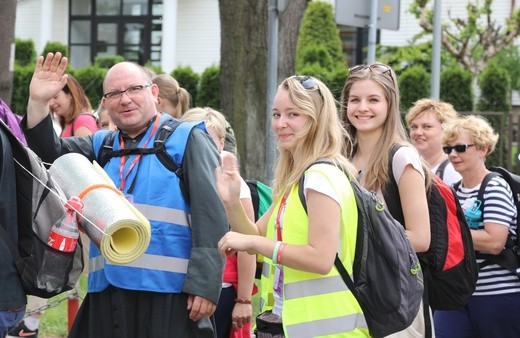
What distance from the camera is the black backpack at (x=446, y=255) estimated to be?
4734 mm

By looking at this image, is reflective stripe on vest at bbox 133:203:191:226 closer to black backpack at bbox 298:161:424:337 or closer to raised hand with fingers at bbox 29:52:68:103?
raised hand with fingers at bbox 29:52:68:103

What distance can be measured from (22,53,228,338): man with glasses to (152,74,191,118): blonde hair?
1.74 metres

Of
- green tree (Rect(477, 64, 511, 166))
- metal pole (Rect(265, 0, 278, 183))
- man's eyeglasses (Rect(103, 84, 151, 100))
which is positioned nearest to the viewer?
man's eyeglasses (Rect(103, 84, 151, 100))

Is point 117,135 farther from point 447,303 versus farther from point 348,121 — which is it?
point 447,303

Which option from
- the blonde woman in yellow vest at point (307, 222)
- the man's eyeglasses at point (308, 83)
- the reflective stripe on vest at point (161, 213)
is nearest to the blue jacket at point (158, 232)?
the reflective stripe on vest at point (161, 213)

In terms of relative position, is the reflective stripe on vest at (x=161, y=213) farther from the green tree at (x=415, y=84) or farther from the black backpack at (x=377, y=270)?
the green tree at (x=415, y=84)

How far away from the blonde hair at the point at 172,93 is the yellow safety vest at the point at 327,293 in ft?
9.12

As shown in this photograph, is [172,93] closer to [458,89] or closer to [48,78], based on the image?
[48,78]

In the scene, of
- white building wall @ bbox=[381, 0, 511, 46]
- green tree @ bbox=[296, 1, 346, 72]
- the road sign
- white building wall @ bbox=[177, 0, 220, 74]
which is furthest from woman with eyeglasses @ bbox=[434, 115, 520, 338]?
white building wall @ bbox=[177, 0, 220, 74]

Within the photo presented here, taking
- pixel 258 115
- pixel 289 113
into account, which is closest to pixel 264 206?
pixel 289 113

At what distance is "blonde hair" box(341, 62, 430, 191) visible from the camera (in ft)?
15.1

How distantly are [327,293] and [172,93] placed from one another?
2985 mm

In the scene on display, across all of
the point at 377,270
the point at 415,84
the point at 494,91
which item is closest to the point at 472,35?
the point at 494,91

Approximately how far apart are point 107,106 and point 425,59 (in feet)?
73.8
